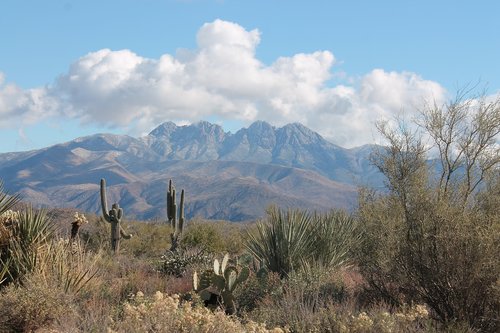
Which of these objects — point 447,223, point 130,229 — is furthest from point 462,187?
point 130,229

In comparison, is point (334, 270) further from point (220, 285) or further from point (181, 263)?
point (181, 263)

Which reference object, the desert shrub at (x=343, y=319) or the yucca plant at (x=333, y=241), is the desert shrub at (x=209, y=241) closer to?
the yucca plant at (x=333, y=241)

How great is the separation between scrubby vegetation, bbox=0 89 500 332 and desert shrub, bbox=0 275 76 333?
19 millimetres

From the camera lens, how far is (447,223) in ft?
26.2

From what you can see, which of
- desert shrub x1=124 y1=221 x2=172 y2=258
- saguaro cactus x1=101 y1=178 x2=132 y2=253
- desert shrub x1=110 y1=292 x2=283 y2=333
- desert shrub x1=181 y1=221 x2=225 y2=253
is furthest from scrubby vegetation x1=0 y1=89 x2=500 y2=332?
desert shrub x1=124 y1=221 x2=172 y2=258

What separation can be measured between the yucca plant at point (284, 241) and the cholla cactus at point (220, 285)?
1610 mm

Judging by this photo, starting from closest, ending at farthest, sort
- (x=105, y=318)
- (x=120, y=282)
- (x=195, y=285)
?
(x=105, y=318), (x=195, y=285), (x=120, y=282)

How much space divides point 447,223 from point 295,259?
14.3ft

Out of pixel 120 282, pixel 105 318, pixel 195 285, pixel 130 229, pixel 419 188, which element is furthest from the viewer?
pixel 130 229

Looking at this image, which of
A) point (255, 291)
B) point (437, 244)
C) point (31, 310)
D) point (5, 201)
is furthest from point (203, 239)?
point (437, 244)

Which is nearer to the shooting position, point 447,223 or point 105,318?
point 105,318

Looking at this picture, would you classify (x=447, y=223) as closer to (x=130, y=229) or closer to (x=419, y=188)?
(x=419, y=188)

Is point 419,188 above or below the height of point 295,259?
above

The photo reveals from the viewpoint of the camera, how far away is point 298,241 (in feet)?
39.7
